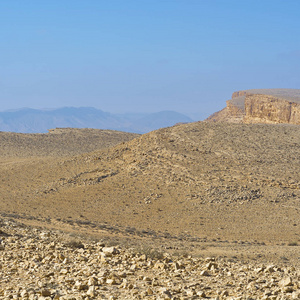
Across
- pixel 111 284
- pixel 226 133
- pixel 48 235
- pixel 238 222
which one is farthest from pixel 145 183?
pixel 111 284

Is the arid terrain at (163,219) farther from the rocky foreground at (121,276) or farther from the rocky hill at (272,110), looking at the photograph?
the rocky hill at (272,110)

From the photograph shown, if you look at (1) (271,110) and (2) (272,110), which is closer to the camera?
(2) (272,110)

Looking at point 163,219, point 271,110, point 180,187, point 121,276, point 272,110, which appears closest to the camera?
point 121,276

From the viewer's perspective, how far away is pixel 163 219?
18.8 metres

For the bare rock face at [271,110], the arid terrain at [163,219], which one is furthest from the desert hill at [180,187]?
the bare rock face at [271,110]

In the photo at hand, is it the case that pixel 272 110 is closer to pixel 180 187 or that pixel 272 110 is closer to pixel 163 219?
pixel 180 187

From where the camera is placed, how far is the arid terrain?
269 inches

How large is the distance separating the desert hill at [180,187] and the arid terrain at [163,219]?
→ 2.8 inches

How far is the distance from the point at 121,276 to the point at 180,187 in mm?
15292

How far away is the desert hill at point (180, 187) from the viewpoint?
17.6 m

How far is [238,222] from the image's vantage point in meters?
18.2

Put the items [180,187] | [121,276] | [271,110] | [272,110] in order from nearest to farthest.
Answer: [121,276], [180,187], [272,110], [271,110]

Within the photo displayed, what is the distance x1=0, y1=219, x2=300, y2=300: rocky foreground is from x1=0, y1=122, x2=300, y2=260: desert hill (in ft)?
21.6

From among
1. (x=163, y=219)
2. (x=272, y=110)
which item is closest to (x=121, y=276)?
(x=163, y=219)
